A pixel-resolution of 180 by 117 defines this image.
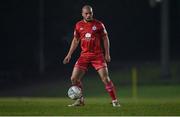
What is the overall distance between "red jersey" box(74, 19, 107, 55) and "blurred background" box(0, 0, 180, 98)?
69.2 ft

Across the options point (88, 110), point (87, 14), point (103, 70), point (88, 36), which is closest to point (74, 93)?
point (103, 70)

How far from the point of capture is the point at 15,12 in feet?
169

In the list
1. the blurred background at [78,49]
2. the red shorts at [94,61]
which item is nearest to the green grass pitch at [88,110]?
the red shorts at [94,61]

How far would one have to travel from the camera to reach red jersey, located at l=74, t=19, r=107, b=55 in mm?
19141

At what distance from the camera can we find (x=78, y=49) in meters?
48.1

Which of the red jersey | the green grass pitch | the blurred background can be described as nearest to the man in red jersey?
the red jersey

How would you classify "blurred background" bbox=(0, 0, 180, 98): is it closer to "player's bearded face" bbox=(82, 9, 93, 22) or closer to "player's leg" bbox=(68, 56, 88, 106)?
"player's leg" bbox=(68, 56, 88, 106)

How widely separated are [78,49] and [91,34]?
2899 centimetres

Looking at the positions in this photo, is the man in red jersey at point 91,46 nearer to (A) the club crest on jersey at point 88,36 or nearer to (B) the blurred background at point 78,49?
(A) the club crest on jersey at point 88,36

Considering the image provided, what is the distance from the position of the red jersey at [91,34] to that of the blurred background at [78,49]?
830 inches

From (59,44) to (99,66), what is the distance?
32978 mm

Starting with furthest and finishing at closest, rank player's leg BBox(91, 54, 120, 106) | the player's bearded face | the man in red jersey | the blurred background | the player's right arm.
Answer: the blurred background
the player's right arm
player's leg BBox(91, 54, 120, 106)
the man in red jersey
the player's bearded face

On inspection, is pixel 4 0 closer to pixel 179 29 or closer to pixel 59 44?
pixel 59 44

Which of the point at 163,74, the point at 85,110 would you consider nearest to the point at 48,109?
the point at 85,110
